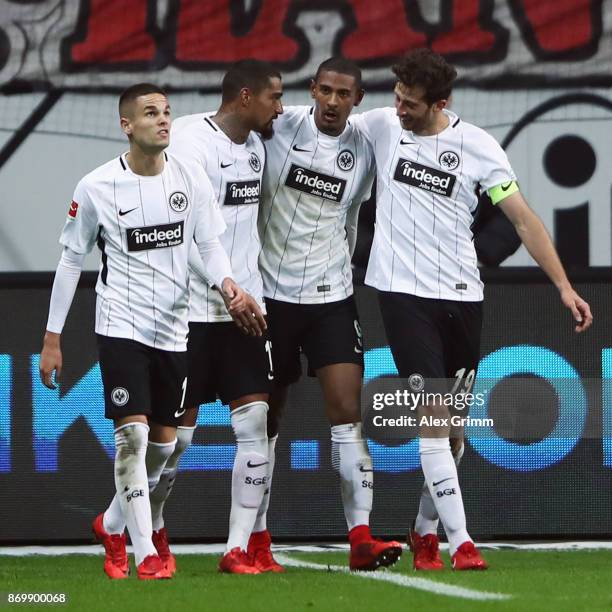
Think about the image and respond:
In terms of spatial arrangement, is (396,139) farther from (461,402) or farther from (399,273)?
(461,402)

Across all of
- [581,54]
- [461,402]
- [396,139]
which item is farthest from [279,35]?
[461,402]

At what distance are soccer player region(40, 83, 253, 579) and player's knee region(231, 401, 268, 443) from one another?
1.09ft

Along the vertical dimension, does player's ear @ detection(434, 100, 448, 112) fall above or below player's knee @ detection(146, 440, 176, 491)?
above

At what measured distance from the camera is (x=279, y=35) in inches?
356

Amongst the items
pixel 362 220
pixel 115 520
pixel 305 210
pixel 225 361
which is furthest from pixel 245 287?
pixel 362 220

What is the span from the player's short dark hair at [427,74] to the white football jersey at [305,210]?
42cm

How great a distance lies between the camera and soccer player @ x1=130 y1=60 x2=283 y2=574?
22.2ft

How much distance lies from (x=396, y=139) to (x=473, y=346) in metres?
0.93

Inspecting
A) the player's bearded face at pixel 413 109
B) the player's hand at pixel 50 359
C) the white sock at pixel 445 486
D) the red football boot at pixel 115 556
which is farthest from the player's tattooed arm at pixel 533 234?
the red football boot at pixel 115 556

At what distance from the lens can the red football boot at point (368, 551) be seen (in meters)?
6.49

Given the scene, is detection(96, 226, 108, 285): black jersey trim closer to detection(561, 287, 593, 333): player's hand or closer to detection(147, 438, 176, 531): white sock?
detection(147, 438, 176, 531): white sock

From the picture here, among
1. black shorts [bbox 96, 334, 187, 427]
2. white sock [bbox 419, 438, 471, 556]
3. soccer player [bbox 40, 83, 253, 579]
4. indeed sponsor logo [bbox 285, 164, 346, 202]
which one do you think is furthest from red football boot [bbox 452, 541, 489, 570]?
indeed sponsor logo [bbox 285, 164, 346, 202]

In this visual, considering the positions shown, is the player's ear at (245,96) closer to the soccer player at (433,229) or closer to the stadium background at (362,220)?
the soccer player at (433,229)

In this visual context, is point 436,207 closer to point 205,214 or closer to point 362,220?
point 205,214
